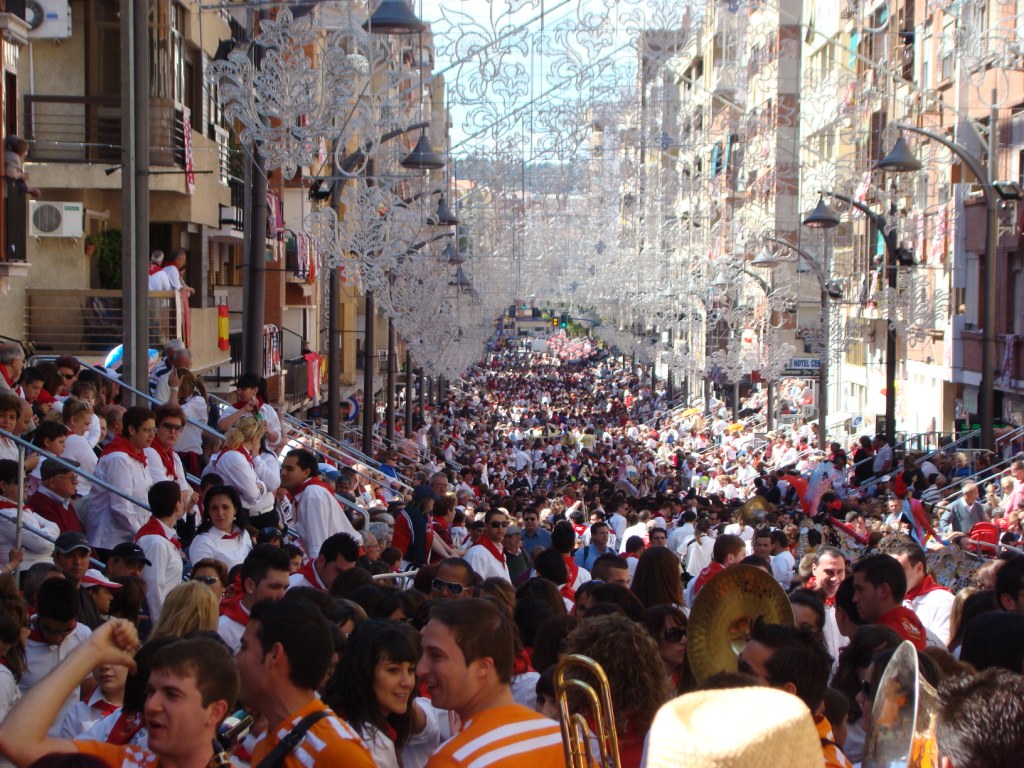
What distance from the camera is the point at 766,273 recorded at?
34.3m

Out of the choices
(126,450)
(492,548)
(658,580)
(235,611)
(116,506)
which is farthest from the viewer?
(492,548)

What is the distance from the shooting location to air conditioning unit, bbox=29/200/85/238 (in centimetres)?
2089

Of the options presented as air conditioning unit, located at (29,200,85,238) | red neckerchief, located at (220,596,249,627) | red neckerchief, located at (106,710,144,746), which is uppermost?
air conditioning unit, located at (29,200,85,238)

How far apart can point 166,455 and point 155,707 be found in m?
6.64

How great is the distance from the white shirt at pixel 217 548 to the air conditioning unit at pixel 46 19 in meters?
12.1

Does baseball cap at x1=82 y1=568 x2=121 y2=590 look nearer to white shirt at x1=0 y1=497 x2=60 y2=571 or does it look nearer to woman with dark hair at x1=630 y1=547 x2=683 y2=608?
white shirt at x1=0 y1=497 x2=60 y2=571

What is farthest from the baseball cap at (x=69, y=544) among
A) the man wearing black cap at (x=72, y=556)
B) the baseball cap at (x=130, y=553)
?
the baseball cap at (x=130, y=553)

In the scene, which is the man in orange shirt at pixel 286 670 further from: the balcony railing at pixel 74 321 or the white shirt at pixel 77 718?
the balcony railing at pixel 74 321

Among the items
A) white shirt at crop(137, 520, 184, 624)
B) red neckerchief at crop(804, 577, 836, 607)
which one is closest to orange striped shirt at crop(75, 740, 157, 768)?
white shirt at crop(137, 520, 184, 624)

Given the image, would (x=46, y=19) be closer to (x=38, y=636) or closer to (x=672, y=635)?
(x=38, y=636)

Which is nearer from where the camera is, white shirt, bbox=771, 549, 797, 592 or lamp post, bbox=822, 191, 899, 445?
white shirt, bbox=771, 549, 797, 592

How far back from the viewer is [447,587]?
25.7 feet

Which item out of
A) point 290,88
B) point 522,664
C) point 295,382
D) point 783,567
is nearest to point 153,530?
point 522,664

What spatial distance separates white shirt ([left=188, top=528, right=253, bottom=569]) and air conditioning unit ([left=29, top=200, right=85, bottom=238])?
13120 mm
